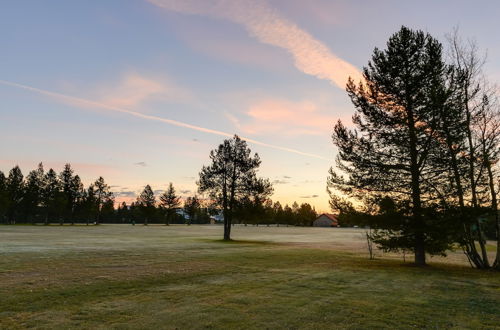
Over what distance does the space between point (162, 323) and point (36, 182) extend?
131516mm

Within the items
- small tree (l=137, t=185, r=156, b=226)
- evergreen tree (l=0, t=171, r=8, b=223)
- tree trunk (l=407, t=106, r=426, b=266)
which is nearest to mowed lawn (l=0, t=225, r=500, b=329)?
tree trunk (l=407, t=106, r=426, b=266)

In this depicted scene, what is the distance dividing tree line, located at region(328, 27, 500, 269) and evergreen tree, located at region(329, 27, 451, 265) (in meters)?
0.06

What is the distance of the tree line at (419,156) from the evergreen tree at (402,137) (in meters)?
0.06

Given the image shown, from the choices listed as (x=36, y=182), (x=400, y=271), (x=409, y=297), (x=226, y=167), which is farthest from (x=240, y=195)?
(x=36, y=182)

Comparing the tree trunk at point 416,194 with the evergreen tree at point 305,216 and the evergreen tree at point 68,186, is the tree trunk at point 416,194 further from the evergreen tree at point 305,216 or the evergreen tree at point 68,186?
the evergreen tree at point 305,216

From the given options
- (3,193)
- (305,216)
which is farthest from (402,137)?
(305,216)

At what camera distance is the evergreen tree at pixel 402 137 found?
19797mm

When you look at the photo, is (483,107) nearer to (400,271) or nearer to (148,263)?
(400,271)

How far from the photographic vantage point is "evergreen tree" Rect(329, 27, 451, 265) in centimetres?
1980

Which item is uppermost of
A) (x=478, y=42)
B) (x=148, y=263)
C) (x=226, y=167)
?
(x=478, y=42)

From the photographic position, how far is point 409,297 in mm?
11203

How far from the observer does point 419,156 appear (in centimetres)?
2039

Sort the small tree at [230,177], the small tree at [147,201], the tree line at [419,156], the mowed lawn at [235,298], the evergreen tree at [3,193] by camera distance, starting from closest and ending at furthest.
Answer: the mowed lawn at [235,298] → the tree line at [419,156] → the small tree at [230,177] → the evergreen tree at [3,193] → the small tree at [147,201]

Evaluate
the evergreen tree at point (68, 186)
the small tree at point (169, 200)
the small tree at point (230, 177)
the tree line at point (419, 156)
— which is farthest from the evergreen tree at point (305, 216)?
the tree line at point (419, 156)
